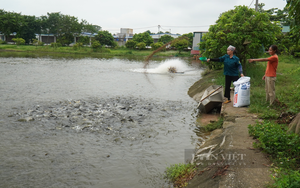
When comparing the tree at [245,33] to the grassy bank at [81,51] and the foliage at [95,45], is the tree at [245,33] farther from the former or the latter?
the foliage at [95,45]

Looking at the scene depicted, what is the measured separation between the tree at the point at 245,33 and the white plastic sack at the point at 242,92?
5755 millimetres

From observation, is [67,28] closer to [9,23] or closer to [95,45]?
[9,23]

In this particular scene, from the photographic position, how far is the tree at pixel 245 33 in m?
13.0

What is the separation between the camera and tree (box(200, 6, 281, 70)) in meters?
13.0

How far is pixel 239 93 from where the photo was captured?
8.12 m

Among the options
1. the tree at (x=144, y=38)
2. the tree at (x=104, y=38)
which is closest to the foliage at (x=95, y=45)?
the tree at (x=104, y=38)

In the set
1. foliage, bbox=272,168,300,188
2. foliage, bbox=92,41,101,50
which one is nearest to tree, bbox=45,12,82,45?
foliage, bbox=92,41,101,50

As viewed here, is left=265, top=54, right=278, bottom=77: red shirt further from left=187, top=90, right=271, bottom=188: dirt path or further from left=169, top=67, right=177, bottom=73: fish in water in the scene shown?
left=169, top=67, right=177, bottom=73: fish in water

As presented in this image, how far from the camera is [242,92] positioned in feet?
26.4

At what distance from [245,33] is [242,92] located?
6.43 meters

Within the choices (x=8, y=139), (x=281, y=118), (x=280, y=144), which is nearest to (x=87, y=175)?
(x=8, y=139)

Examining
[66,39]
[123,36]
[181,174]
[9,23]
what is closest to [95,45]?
[66,39]

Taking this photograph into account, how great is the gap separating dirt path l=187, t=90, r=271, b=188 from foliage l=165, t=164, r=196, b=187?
15 centimetres

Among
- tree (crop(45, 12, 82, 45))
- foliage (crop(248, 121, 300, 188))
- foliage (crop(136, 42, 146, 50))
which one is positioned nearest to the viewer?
foliage (crop(248, 121, 300, 188))
